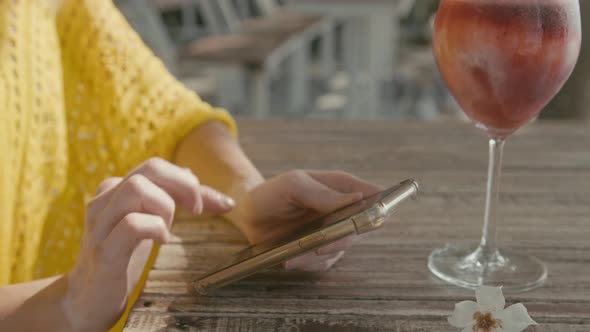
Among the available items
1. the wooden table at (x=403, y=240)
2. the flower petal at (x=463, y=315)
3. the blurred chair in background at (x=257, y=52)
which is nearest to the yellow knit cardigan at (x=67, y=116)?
the wooden table at (x=403, y=240)

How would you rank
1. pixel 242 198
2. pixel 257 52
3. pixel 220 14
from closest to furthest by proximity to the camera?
pixel 242 198 → pixel 257 52 → pixel 220 14

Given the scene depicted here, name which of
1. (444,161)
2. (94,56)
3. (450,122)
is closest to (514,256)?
(444,161)

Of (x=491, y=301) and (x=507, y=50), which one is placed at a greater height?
(x=507, y=50)

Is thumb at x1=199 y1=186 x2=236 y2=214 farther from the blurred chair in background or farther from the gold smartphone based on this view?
the blurred chair in background

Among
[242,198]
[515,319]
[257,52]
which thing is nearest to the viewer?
[515,319]

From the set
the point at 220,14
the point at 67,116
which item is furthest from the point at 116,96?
the point at 220,14

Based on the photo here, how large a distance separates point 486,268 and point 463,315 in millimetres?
154

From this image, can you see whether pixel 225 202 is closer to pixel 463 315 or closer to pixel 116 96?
pixel 463 315

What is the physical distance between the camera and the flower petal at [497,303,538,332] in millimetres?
508

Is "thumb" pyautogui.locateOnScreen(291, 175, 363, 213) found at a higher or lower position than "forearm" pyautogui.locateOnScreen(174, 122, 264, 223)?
higher

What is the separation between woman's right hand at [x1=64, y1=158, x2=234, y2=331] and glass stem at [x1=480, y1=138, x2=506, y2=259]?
0.29 m

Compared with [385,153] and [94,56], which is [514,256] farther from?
[94,56]

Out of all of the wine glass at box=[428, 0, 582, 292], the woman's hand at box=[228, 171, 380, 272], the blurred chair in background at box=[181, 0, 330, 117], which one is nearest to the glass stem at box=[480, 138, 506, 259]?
the wine glass at box=[428, 0, 582, 292]

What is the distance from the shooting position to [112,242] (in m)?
0.60
